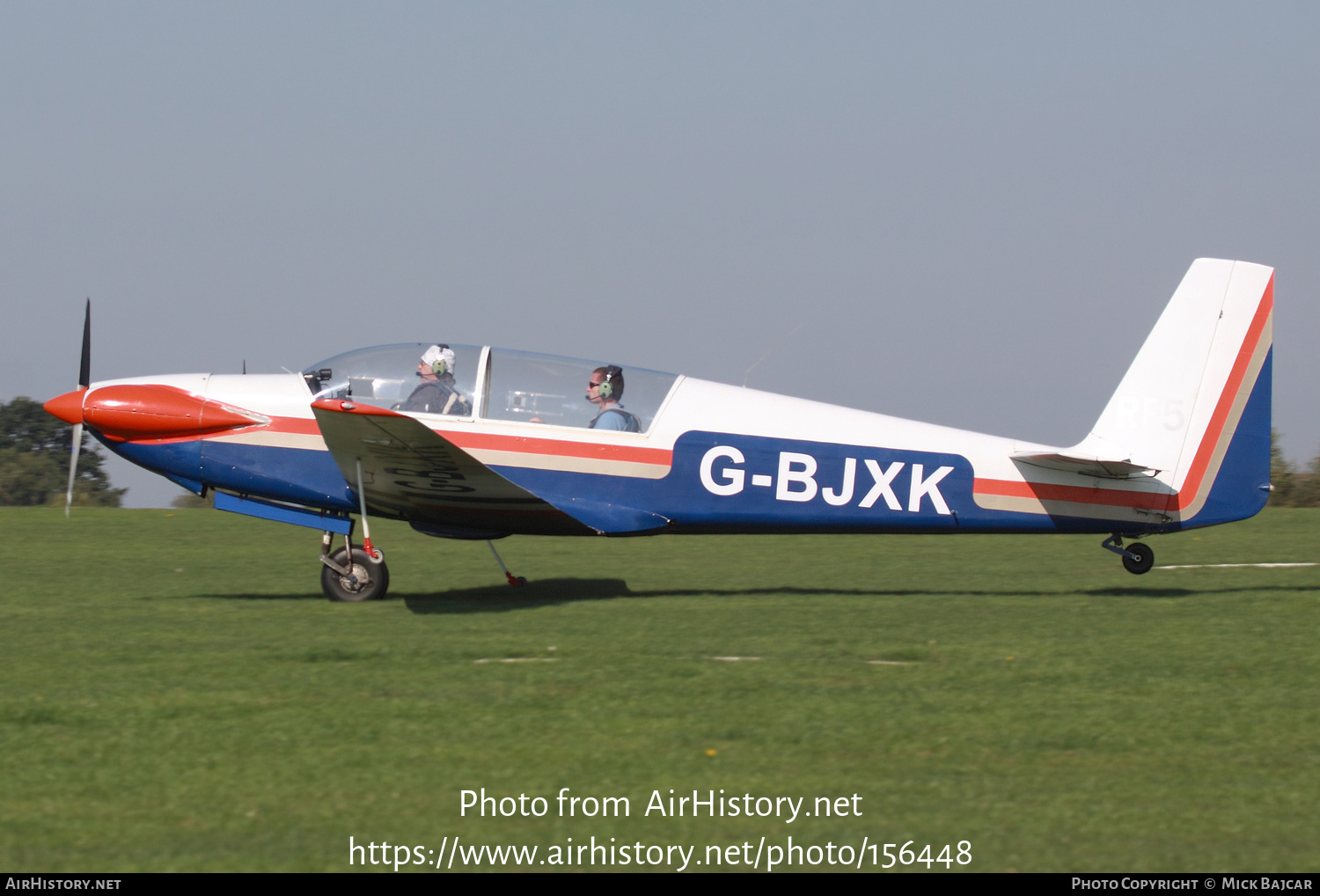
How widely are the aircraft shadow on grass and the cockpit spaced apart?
4.49ft

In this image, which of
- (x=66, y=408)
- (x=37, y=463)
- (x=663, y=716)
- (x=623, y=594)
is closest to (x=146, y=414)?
(x=66, y=408)

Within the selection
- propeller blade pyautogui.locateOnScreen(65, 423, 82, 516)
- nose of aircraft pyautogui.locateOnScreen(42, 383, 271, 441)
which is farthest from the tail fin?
propeller blade pyautogui.locateOnScreen(65, 423, 82, 516)

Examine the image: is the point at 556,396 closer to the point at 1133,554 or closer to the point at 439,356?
the point at 439,356

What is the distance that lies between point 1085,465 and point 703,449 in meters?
2.92

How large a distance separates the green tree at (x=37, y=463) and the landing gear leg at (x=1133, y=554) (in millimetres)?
18975

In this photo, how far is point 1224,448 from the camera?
8953 mm

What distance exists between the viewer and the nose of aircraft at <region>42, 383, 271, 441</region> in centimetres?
884

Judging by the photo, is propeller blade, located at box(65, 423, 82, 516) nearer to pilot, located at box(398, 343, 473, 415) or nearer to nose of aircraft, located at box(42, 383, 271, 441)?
nose of aircraft, located at box(42, 383, 271, 441)

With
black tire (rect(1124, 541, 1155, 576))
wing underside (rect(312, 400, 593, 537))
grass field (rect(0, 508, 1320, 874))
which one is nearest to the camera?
grass field (rect(0, 508, 1320, 874))

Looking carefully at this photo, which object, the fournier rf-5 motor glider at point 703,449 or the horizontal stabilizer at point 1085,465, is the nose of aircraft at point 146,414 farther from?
the horizontal stabilizer at point 1085,465

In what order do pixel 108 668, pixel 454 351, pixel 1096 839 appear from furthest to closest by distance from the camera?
pixel 454 351, pixel 108 668, pixel 1096 839
